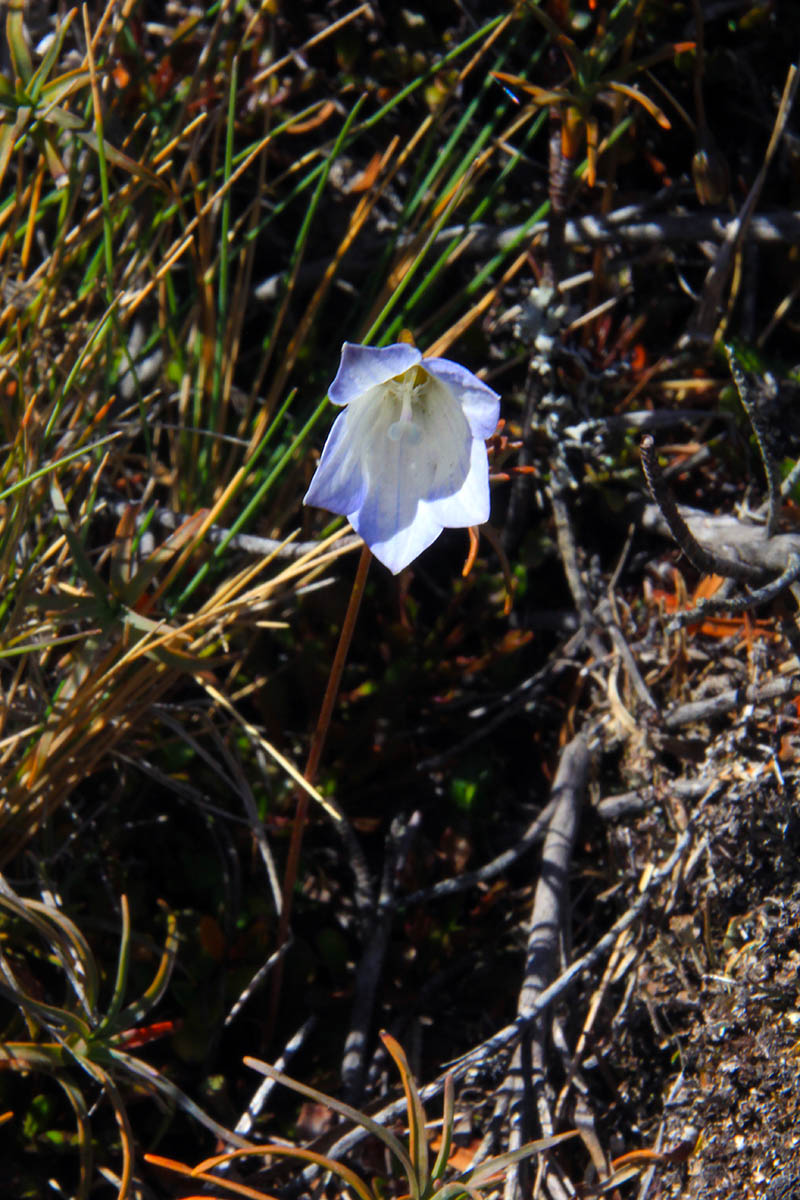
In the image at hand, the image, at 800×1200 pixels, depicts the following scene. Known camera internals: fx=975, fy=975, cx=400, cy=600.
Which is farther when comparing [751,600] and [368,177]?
[368,177]

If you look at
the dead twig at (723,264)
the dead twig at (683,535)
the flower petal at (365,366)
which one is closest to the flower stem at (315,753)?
the flower petal at (365,366)

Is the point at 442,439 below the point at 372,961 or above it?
above

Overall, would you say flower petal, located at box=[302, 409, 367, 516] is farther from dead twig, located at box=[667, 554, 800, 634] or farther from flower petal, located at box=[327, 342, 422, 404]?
dead twig, located at box=[667, 554, 800, 634]

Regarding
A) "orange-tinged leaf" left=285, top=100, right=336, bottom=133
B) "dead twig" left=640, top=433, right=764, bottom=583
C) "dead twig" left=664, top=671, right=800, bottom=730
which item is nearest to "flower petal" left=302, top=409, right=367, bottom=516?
"dead twig" left=640, top=433, right=764, bottom=583

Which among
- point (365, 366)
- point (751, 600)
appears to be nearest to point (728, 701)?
point (751, 600)

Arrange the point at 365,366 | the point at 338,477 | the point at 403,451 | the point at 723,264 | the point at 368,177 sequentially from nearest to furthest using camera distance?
the point at 365,366 → the point at 338,477 → the point at 403,451 → the point at 723,264 → the point at 368,177

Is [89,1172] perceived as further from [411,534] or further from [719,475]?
[719,475]

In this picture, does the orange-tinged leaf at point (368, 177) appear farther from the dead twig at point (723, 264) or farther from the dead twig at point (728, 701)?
the dead twig at point (728, 701)

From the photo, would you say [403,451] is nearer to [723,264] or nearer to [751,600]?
[751,600]
